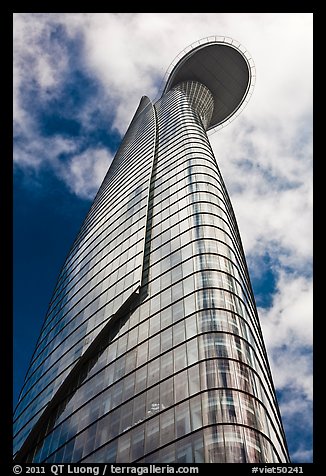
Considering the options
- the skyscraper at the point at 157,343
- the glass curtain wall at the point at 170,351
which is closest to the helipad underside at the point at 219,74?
the skyscraper at the point at 157,343

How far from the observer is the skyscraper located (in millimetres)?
28219

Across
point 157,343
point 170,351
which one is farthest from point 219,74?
point 170,351

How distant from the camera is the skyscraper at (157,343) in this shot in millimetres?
28219

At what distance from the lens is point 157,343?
35562mm

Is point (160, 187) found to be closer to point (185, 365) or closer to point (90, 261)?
point (90, 261)

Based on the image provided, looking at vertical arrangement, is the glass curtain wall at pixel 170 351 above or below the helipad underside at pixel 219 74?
below

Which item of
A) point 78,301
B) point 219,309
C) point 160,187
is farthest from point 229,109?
point 219,309

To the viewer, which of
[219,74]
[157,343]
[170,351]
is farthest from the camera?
[219,74]

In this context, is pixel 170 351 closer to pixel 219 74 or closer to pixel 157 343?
pixel 157 343

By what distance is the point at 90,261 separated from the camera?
5872 centimetres

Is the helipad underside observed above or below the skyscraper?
above

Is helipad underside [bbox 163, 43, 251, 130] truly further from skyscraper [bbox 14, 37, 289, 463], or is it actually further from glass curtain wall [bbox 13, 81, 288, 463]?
glass curtain wall [bbox 13, 81, 288, 463]

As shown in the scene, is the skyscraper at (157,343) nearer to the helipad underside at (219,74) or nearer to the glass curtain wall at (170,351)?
the glass curtain wall at (170,351)

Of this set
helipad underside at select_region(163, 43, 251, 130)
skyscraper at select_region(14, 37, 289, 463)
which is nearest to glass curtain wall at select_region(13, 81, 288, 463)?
skyscraper at select_region(14, 37, 289, 463)
